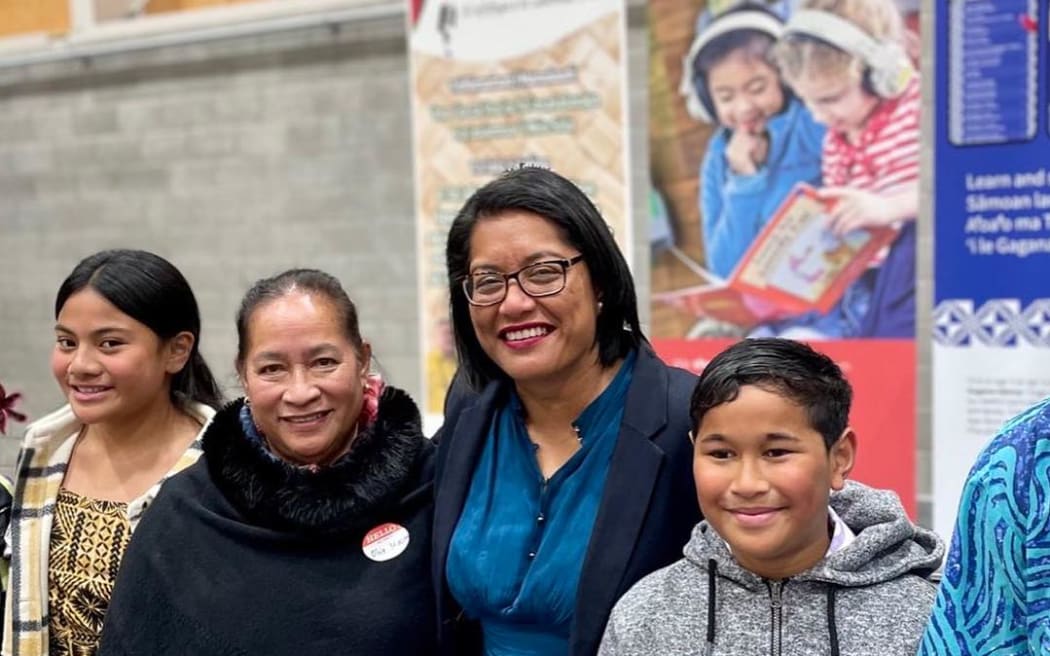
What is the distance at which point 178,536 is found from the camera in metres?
1.72

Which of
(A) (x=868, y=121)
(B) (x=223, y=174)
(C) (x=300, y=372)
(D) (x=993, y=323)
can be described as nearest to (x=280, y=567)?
(C) (x=300, y=372)

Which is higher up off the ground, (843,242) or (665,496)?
(843,242)

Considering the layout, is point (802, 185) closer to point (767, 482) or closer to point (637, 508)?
point (637, 508)

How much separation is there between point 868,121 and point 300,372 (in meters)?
2.36

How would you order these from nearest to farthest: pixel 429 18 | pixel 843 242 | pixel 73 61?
pixel 843 242 → pixel 429 18 → pixel 73 61

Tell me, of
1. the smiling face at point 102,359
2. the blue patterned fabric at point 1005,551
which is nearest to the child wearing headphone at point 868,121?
the smiling face at point 102,359

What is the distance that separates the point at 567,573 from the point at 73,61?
487cm

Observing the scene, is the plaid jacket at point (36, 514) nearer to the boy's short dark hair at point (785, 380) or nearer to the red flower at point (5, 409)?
the red flower at point (5, 409)

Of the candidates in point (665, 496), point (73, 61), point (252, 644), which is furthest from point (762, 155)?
point (73, 61)

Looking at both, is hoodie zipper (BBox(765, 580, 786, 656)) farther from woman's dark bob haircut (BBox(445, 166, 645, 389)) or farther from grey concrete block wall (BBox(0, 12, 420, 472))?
grey concrete block wall (BBox(0, 12, 420, 472))

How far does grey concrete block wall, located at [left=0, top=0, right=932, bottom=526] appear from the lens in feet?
15.3

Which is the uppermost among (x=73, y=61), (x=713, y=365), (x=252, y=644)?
(x=73, y=61)

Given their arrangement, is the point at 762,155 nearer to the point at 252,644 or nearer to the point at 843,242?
the point at 843,242

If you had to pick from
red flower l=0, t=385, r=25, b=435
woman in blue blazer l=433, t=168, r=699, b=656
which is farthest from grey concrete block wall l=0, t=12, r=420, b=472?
woman in blue blazer l=433, t=168, r=699, b=656
